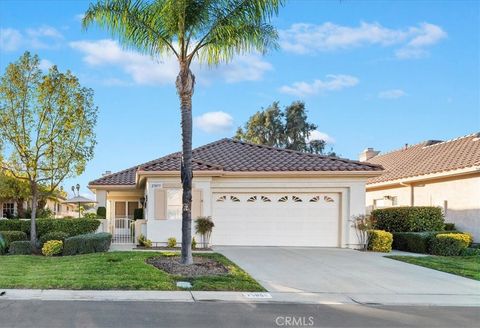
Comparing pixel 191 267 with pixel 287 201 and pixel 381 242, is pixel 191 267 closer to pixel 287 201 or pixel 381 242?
pixel 287 201

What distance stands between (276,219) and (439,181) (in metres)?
8.44

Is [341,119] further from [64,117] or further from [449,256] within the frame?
[64,117]

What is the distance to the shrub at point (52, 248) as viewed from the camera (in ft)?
52.0

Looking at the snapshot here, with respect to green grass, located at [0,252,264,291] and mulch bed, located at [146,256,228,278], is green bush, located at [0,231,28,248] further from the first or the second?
mulch bed, located at [146,256,228,278]

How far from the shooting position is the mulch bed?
1179 centimetres

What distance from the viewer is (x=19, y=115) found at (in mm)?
17938

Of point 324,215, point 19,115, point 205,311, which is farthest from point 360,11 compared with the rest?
point 19,115

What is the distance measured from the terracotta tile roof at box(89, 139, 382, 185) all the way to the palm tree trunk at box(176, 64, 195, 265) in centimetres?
557

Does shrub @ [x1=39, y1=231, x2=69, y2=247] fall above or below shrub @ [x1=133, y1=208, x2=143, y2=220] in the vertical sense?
below

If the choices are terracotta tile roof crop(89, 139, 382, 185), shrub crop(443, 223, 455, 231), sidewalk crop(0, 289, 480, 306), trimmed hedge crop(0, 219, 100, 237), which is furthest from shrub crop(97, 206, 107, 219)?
sidewalk crop(0, 289, 480, 306)

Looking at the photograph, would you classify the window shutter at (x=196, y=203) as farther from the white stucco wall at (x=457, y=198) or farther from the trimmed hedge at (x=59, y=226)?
the white stucco wall at (x=457, y=198)

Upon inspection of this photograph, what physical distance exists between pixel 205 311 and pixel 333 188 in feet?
40.7

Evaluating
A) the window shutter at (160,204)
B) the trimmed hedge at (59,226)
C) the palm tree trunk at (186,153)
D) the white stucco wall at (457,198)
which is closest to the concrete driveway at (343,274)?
the palm tree trunk at (186,153)

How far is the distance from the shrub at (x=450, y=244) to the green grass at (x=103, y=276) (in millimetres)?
8747
